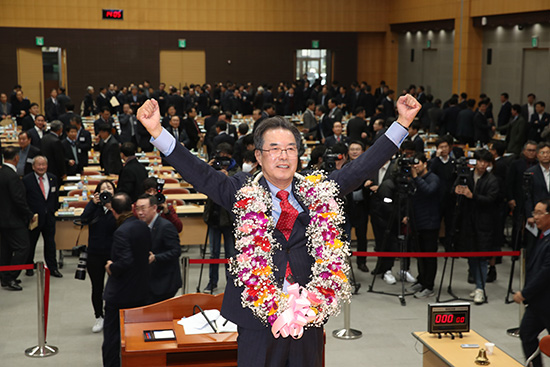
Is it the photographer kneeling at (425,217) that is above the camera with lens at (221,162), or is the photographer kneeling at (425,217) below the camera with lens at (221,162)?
below

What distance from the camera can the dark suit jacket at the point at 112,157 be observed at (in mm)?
11250

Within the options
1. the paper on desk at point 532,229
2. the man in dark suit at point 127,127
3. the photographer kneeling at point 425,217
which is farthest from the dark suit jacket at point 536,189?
the man in dark suit at point 127,127

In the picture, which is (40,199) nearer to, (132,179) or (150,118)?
(132,179)

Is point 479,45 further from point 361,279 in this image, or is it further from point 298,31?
point 361,279

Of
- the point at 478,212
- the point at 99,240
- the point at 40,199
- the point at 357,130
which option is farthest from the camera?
the point at 357,130

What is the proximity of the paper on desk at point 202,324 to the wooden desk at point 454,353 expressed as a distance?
1445mm

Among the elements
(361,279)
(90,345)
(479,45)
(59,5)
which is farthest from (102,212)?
(59,5)

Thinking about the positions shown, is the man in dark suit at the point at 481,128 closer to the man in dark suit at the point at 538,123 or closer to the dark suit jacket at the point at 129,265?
the man in dark suit at the point at 538,123

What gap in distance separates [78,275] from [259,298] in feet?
14.3

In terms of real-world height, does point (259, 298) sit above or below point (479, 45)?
below

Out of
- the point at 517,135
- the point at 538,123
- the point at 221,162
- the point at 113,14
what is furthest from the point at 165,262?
the point at 113,14

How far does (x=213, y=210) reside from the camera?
25.9 ft

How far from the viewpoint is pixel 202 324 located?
496 cm

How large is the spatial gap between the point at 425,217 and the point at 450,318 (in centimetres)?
298
